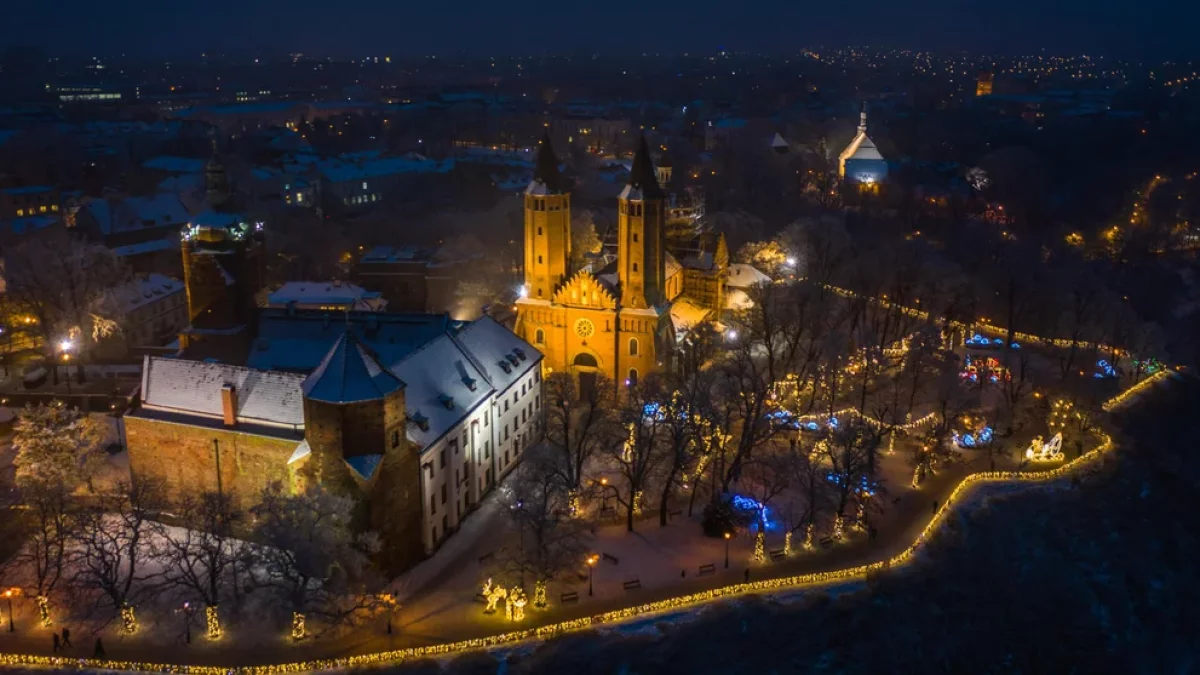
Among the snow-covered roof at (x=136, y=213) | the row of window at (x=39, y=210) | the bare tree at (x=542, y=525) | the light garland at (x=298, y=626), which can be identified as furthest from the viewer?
the row of window at (x=39, y=210)

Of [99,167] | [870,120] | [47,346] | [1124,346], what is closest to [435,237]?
[47,346]

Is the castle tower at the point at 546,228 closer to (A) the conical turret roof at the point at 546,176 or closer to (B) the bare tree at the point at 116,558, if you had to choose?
(A) the conical turret roof at the point at 546,176

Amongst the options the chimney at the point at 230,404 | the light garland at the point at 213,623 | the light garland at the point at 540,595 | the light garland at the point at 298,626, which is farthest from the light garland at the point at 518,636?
the chimney at the point at 230,404

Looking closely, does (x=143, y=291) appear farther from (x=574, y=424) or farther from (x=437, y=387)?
(x=437, y=387)

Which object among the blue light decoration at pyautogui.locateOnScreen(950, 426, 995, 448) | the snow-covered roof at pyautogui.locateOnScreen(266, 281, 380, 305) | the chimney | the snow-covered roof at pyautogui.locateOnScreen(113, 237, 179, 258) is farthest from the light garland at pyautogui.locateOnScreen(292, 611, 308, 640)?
the snow-covered roof at pyautogui.locateOnScreen(113, 237, 179, 258)

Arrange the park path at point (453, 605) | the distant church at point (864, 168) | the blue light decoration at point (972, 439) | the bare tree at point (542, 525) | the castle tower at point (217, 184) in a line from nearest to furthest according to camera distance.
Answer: the park path at point (453, 605), the bare tree at point (542, 525), the castle tower at point (217, 184), the blue light decoration at point (972, 439), the distant church at point (864, 168)

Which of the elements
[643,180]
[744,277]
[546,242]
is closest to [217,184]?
[546,242]

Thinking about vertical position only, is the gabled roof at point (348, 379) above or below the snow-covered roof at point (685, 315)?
above
